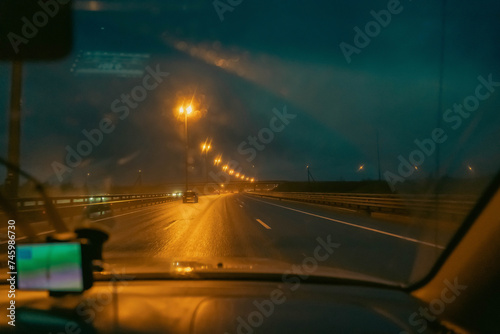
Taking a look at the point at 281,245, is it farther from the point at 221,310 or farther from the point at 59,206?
the point at 59,206

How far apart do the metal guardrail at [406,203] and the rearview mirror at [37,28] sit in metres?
5.18

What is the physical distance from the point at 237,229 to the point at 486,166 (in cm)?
1093

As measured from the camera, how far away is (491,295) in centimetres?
312

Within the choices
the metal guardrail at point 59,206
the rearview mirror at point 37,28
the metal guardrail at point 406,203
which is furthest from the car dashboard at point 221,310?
the rearview mirror at point 37,28

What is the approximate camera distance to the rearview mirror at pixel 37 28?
523 centimetres

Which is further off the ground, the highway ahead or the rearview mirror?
the rearview mirror

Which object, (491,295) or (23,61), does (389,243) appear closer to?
(491,295)

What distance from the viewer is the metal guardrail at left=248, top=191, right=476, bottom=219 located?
476cm

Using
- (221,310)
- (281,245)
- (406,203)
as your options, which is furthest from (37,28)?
(406,203)

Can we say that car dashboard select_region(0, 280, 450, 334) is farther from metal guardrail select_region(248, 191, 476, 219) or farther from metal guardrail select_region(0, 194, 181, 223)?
metal guardrail select_region(0, 194, 181, 223)

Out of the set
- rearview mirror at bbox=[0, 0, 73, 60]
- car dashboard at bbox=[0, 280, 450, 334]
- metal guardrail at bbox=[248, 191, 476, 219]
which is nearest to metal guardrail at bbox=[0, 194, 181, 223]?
car dashboard at bbox=[0, 280, 450, 334]

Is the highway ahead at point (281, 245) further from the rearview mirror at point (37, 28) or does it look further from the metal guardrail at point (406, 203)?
the rearview mirror at point (37, 28)

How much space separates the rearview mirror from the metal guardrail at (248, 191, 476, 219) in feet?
17.0

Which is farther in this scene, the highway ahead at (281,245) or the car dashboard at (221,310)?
the highway ahead at (281,245)
